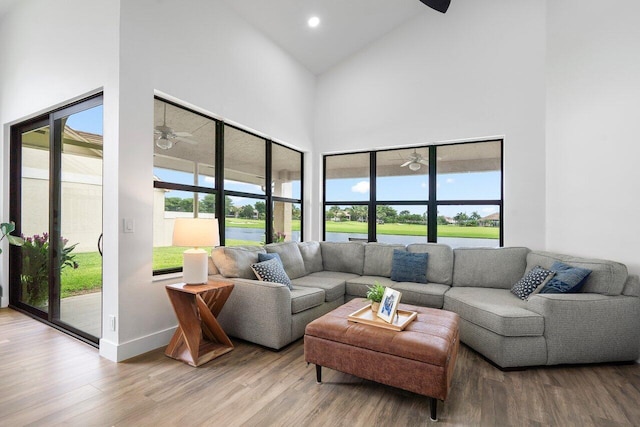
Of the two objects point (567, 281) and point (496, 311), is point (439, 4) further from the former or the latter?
point (496, 311)

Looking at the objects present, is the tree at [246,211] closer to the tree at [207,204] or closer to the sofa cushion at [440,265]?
the tree at [207,204]

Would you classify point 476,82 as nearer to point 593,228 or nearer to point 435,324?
point 593,228

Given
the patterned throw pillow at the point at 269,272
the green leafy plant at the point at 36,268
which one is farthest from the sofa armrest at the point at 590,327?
the green leafy plant at the point at 36,268

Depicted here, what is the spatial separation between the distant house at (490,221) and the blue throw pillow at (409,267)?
1.08 metres

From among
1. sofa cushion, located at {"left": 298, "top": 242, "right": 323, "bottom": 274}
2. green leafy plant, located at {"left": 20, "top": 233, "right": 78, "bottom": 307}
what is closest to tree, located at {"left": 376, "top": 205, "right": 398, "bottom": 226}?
sofa cushion, located at {"left": 298, "top": 242, "right": 323, "bottom": 274}

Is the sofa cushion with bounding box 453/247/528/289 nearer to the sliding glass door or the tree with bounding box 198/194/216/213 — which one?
the tree with bounding box 198/194/216/213

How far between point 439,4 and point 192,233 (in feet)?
13.8

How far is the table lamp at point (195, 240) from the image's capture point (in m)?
2.71

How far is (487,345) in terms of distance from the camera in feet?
9.08

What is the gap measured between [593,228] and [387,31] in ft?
12.6

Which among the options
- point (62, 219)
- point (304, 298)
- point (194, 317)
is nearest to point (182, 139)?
point (62, 219)

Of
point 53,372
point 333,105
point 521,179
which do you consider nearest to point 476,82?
point 521,179

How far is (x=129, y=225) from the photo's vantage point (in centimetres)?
277

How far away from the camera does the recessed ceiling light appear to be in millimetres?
4275
